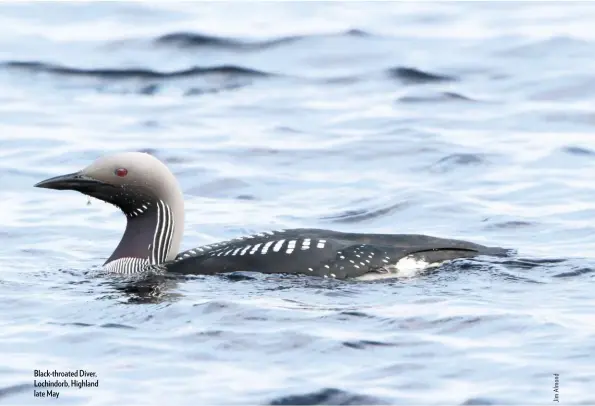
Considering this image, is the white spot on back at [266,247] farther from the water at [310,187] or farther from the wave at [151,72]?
the wave at [151,72]

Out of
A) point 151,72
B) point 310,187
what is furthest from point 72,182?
point 151,72

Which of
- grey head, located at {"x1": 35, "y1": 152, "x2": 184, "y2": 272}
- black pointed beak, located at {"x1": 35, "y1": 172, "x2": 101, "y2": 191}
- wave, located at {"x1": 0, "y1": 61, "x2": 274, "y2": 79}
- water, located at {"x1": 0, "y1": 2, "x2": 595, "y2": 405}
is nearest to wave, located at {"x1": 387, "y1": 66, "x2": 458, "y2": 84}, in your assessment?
water, located at {"x1": 0, "y1": 2, "x2": 595, "y2": 405}

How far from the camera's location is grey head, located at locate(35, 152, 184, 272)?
343 inches

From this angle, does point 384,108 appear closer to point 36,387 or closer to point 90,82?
point 90,82

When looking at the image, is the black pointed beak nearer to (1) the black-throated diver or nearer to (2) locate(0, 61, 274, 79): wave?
(1) the black-throated diver

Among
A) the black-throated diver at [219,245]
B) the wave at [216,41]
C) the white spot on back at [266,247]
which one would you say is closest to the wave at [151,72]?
the wave at [216,41]

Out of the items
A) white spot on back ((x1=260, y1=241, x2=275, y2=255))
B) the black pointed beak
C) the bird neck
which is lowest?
white spot on back ((x1=260, y1=241, x2=275, y2=255))

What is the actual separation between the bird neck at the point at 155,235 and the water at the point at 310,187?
0.86 feet

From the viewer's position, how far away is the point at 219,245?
8.57 meters

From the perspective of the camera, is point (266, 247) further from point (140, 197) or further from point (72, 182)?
point (72, 182)

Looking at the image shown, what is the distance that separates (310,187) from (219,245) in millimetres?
2735

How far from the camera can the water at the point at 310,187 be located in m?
6.78

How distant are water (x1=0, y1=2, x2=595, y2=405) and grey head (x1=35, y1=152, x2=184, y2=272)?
0.28 metres

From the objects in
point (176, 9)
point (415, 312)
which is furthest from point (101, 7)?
point (415, 312)
